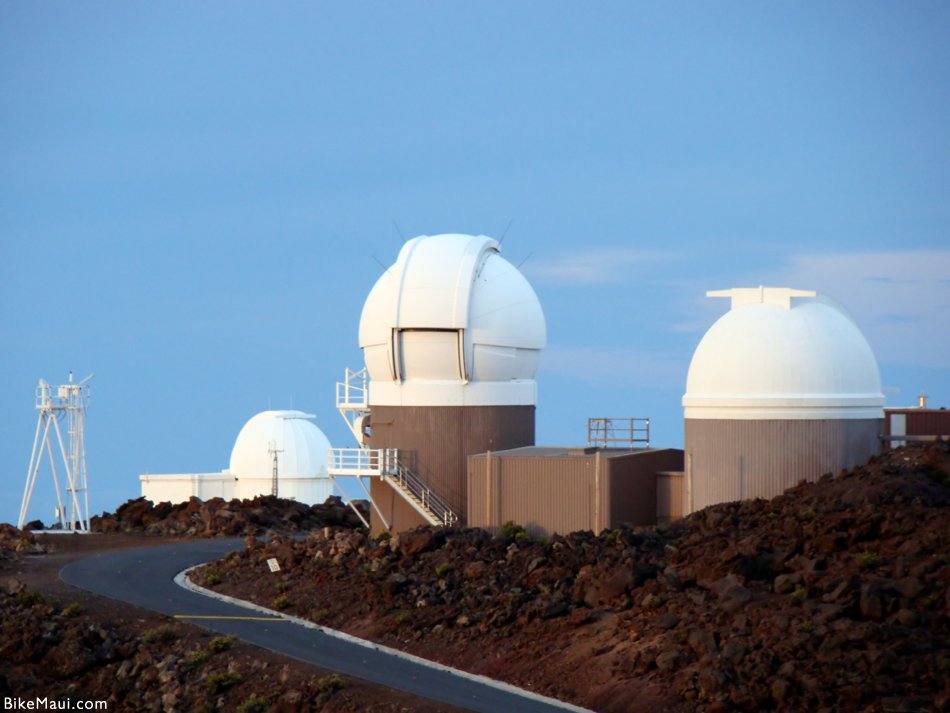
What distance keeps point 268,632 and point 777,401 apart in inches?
477

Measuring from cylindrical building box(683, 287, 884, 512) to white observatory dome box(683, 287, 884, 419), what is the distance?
2 cm

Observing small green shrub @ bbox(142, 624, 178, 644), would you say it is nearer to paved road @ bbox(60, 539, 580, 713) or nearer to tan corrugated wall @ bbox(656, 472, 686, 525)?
paved road @ bbox(60, 539, 580, 713)

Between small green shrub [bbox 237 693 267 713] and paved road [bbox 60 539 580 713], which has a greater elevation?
paved road [bbox 60 539 580 713]

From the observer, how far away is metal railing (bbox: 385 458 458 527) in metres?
36.9

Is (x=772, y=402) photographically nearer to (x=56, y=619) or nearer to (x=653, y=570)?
(x=653, y=570)

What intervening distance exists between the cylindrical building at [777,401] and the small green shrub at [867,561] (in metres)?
6.71

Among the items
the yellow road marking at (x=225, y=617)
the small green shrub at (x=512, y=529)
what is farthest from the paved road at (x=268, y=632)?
the small green shrub at (x=512, y=529)

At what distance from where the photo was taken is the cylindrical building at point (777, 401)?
103 ft

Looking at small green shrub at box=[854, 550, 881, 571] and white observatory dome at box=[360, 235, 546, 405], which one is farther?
white observatory dome at box=[360, 235, 546, 405]

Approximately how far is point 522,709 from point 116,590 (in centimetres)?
1218

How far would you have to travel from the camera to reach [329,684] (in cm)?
2242

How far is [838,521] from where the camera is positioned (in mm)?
26531

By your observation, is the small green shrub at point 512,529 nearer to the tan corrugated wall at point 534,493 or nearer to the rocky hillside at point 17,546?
the tan corrugated wall at point 534,493

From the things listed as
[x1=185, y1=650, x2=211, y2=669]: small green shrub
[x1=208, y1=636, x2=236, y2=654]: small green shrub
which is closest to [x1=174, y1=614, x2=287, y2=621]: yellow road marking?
[x1=208, y1=636, x2=236, y2=654]: small green shrub
